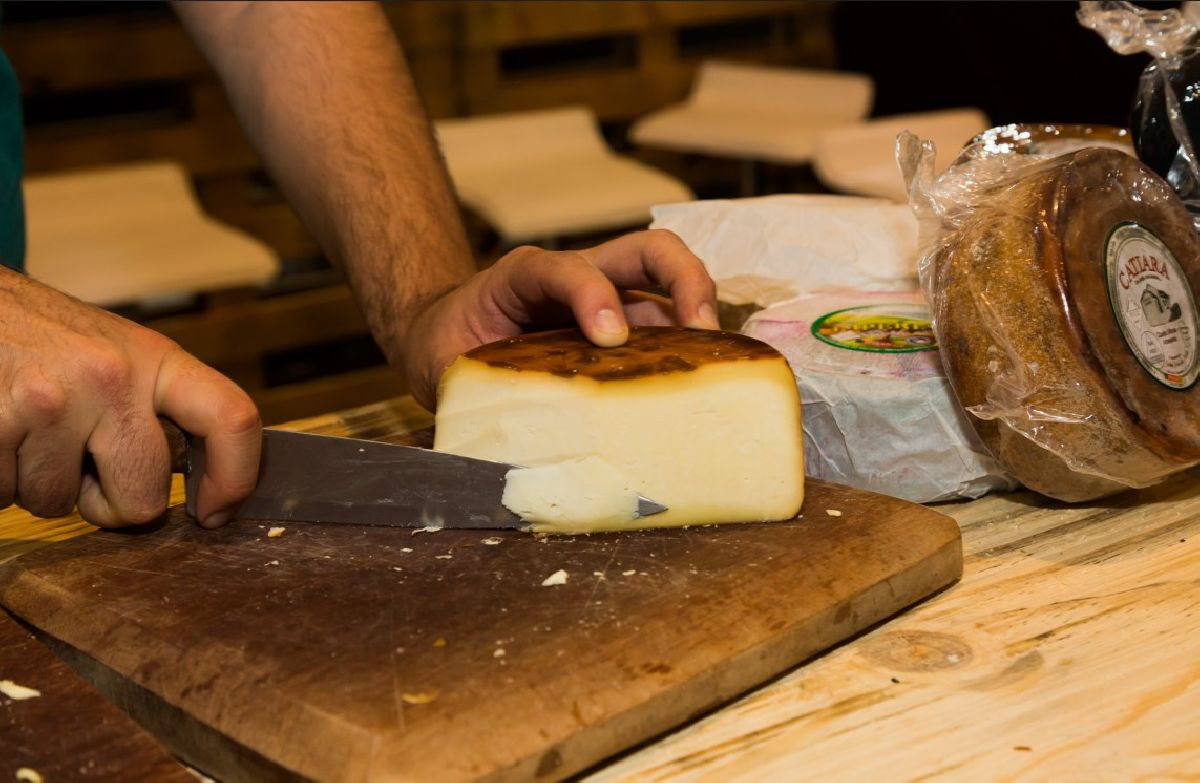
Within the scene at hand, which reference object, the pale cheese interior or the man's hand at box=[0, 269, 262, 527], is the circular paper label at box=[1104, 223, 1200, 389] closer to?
the pale cheese interior

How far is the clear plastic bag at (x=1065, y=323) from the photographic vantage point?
3.73 feet

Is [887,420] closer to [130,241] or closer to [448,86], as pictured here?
[130,241]

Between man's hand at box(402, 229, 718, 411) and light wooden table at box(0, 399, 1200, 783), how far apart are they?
1.18 feet

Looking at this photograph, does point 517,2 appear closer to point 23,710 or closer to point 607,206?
point 607,206

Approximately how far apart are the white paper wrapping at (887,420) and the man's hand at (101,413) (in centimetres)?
52

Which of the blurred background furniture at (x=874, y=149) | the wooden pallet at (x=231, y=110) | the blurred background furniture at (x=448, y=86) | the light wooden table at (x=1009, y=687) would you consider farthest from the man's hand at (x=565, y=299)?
the wooden pallet at (x=231, y=110)

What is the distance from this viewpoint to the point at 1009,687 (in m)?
0.96

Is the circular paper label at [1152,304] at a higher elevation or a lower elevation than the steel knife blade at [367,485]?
higher

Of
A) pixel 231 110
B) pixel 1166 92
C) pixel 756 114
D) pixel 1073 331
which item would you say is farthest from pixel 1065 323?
pixel 231 110

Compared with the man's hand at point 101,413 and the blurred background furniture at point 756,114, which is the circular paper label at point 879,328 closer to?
the man's hand at point 101,413

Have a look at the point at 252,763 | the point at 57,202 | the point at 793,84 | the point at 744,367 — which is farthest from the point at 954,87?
the point at 252,763

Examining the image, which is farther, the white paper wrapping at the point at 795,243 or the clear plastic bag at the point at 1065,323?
the white paper wrapping at the point at 795,243

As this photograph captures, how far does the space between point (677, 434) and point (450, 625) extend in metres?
0.27

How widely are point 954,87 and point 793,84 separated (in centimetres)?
55
